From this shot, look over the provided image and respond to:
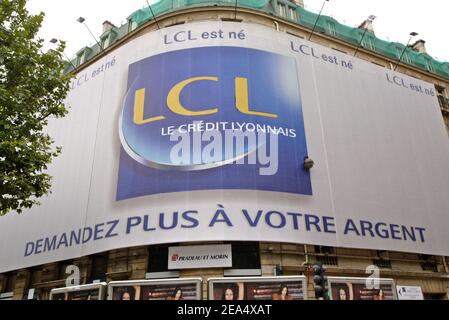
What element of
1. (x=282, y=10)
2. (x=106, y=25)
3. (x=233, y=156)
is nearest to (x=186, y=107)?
(x=233, y=156)

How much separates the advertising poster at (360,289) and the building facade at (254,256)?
14.2 feet

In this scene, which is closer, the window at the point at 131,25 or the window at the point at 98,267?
the window at the point at 98,267

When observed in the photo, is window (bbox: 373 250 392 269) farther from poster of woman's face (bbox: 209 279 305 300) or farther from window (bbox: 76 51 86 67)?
window (bbox: 76 51 86 67)

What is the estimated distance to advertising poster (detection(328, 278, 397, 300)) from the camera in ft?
30.5

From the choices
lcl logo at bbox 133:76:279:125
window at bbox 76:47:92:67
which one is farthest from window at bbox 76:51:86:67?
lcl logo at bbox 133:76:279:125

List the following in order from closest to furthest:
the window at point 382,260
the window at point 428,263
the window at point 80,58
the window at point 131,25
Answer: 1. the window at point 382,260
2. the window at point 428,263
3. the window at point 131,25
4. the window at point 80,58

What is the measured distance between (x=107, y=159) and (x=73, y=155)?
281cm

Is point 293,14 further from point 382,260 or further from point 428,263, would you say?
point 428,263

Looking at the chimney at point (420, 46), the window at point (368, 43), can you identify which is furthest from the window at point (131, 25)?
the chimney at point (420, 46)

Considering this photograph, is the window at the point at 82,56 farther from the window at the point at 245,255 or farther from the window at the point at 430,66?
the window at the point at 430,66

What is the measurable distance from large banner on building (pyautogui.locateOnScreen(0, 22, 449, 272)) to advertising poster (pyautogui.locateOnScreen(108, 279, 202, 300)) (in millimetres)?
3831

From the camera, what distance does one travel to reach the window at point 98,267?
50.6ft
